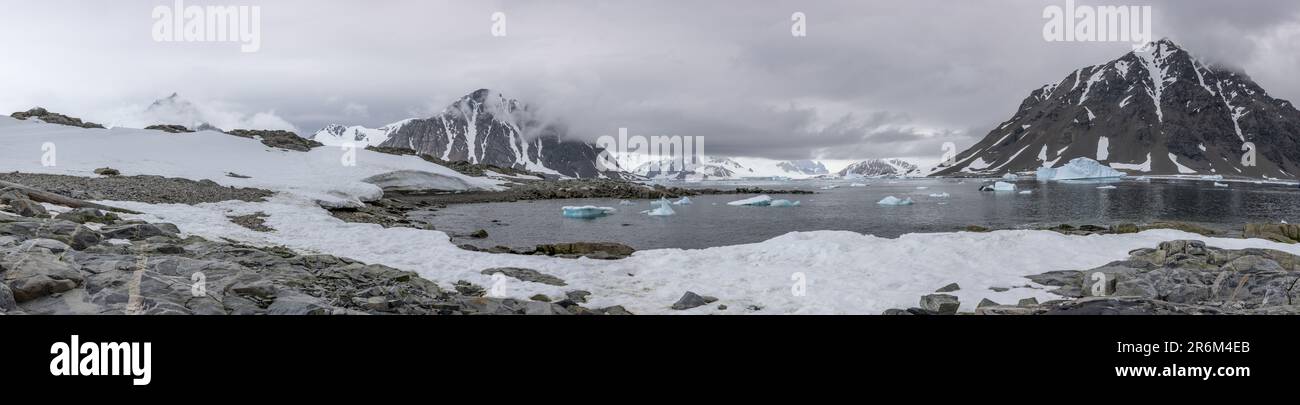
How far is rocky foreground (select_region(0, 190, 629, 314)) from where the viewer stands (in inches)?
327

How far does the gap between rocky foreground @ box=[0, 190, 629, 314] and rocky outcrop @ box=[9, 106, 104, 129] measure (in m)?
69.8

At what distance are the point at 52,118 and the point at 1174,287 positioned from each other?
9920 cm

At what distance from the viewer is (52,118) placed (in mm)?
67188

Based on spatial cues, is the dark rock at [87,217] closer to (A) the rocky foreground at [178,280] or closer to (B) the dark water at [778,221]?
(A) the rocky foreground at [178,280]

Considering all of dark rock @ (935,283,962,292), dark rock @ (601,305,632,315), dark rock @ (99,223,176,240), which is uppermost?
dark rock @ (99,223,176,240)

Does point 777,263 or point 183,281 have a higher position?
point 183,281

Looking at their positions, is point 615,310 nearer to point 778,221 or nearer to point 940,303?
point 940,303

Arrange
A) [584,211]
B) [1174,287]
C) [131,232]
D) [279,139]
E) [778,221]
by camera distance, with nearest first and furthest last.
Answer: [1174,287] < [131,232] < [778,221] < [584,211] < [279,139]

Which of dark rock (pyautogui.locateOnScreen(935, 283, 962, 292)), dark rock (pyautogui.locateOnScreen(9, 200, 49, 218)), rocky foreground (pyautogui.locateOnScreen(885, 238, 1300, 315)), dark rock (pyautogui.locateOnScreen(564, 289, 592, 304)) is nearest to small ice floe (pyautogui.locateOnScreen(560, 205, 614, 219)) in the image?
dark rock (pyautogui.locateOnScreen(564, 289, 592, 304))

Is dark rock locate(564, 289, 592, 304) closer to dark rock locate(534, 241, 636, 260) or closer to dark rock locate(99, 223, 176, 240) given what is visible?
dark rock locate(534, 241, 636, 260)

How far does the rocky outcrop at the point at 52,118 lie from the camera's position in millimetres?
65794

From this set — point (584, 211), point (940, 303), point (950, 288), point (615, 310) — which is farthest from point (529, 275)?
point (584, 211)

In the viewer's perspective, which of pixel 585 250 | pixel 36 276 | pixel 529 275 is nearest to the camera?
pixel 36 276
